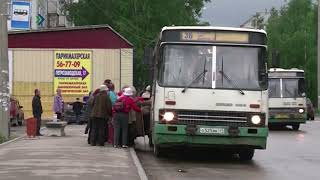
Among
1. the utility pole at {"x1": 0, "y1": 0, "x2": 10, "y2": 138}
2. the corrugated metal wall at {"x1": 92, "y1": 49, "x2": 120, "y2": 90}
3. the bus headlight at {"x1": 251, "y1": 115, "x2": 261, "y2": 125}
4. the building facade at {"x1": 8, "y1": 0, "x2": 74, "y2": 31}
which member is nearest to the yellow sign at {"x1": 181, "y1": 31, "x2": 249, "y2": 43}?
the bus headlight at {"x1": 251, "y1": 115, "x2": 261, "y2": 125}

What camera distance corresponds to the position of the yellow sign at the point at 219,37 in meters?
16.0

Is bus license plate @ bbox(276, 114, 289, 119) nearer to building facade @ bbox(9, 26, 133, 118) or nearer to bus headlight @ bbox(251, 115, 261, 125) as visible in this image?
building facade @ bbox(9, 26, 133, 118)

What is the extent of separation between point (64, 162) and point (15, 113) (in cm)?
2134

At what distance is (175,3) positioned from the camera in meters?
60.5

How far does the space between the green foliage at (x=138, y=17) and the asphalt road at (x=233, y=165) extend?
122 feet

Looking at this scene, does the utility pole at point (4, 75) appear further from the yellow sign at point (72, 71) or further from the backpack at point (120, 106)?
the yellow sign at point (72, 71)

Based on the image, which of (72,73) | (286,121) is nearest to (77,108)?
(72,73)

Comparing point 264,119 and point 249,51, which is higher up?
point 249,51

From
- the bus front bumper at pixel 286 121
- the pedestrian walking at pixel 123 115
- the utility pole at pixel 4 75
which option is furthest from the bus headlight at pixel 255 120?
the bus front bumper at pixel 286 121

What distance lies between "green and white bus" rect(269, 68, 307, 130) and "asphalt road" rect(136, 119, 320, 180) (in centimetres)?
969

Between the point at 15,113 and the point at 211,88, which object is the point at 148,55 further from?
the point at 15,113

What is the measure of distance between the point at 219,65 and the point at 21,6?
32.2ft

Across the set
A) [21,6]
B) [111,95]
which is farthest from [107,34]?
[111,95]

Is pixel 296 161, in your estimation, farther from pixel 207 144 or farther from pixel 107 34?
pixel 107 34
